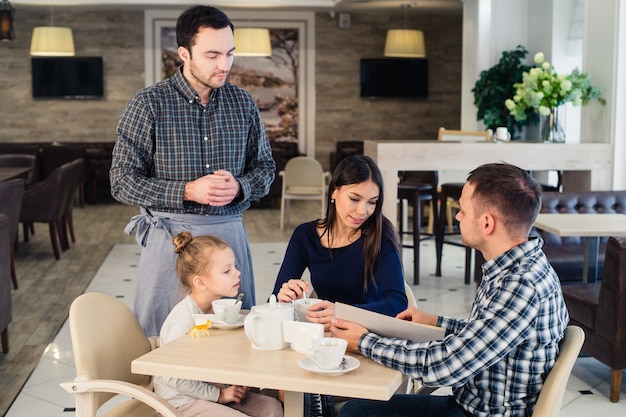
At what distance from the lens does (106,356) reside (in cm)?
257

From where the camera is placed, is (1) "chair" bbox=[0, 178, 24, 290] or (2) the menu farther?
(1) "chair" bbox=[0, 178, 24, 290]

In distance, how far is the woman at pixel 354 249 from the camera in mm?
2969

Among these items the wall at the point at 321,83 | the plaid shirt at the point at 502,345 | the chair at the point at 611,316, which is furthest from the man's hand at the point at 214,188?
the wall at the point at 321,83

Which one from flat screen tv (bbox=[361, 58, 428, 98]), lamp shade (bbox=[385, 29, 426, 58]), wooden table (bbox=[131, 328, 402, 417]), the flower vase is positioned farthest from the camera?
flat screen tv (bbox=[361, 58, 428, 98])

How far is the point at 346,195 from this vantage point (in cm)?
300

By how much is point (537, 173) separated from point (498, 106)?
0.93 meters

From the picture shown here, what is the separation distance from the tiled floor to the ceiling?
476 centimetres

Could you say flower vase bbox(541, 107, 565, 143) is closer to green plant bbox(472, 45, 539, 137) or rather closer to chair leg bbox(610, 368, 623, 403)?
green plant bbox(472, 45, 539, 137)

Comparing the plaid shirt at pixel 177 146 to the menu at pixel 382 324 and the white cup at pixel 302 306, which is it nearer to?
the white cup at pixel 302 306

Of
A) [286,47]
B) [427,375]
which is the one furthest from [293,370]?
[286,47]

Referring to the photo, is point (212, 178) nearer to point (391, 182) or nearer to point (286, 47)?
point (391, 182)

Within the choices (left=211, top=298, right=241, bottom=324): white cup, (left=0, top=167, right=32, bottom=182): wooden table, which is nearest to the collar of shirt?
(left=211, top=298, right=241, bottom=324): white cup

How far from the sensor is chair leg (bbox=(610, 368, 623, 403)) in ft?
14.0

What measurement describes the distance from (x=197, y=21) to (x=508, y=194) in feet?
4.05
